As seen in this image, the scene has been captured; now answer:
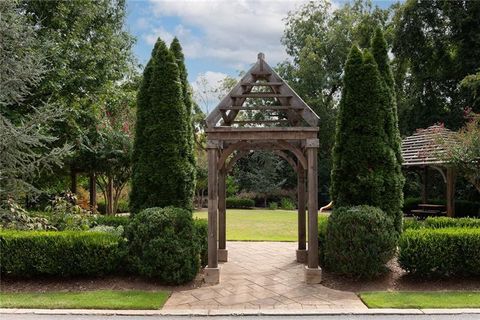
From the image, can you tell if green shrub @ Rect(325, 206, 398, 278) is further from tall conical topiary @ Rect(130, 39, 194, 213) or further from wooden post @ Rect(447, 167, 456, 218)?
wooden post @ Rect(447, 167, 456, 218)

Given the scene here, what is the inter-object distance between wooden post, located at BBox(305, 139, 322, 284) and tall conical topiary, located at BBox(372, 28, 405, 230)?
1.57m

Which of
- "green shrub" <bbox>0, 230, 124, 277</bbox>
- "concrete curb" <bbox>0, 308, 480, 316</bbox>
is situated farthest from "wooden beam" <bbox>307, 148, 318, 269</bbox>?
"green shrub" <bbox>0, 230, 124, 277</bbox>

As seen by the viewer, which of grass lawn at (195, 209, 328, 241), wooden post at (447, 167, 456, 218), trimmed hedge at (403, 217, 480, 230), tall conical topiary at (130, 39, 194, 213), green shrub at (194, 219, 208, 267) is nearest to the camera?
tall conical topiary at (130, 39, 194, 213)

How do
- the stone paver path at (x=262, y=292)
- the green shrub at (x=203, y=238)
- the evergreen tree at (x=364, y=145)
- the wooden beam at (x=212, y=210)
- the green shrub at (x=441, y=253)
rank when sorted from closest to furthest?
the stone paver path at (x=262, y=292) < the green shrub at (x=441, y=253) < the wooden beam at (x=212, y=210) < the evergreen tree at (x=364, y=145) < the green shrub at (x=203, y=238)

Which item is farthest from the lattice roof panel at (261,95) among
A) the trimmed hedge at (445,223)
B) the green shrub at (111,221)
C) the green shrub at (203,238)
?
the green shrub at (111,221)

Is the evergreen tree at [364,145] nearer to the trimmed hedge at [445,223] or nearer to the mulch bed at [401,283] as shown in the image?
the trimmed hedge at [445,223]

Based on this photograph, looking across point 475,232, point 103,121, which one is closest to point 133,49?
point 103,121

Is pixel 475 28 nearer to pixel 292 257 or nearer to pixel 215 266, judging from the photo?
pixel 292 257

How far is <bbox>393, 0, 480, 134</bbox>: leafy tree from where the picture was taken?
72.6 ft

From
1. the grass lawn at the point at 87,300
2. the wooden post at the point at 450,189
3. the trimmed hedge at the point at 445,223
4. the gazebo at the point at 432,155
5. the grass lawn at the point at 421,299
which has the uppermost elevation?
the gazebo at the point at 432,155

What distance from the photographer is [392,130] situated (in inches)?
344

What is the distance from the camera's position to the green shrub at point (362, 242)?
7533 mm

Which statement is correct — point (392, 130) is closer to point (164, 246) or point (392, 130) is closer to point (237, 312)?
point (237, 312)

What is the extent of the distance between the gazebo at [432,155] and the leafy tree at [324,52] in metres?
9.22
